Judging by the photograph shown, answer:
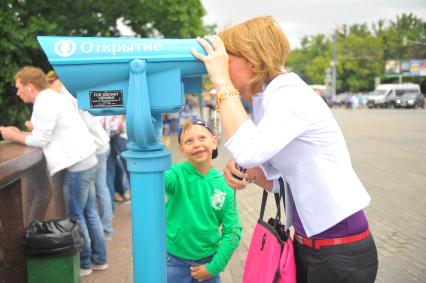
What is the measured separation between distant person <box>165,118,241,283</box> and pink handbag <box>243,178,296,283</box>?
0.54 meters

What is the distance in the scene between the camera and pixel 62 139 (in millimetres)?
3824

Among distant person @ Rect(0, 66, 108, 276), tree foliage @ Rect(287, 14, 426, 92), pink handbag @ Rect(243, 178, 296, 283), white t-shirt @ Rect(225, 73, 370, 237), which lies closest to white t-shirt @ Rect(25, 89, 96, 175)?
distant person @ Rect(0, 66, 108, 276)

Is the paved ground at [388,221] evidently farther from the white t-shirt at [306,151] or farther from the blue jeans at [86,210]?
the white t-shirt at [306,151]

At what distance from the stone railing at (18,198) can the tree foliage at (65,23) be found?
6.22 meters

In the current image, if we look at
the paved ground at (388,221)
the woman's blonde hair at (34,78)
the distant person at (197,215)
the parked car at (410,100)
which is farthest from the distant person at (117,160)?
the parked car at (410,100)

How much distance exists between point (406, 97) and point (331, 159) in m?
35.6

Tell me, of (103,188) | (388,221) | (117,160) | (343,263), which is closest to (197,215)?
(343,263)

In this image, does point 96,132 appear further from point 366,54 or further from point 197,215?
point 366,54

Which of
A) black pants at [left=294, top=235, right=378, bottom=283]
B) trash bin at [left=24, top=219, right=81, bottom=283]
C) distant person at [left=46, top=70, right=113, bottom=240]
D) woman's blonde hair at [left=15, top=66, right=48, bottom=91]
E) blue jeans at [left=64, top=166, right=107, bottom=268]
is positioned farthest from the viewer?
distant person at [left=46, top=70, right=113, bottom=240]

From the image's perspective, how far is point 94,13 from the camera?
43.5ft

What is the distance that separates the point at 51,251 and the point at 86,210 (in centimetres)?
89

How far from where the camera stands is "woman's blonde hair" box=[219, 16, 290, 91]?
1.59 meters

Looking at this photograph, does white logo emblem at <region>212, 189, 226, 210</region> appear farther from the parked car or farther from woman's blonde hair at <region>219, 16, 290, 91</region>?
the parked car

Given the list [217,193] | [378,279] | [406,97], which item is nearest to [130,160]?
[217,193]
